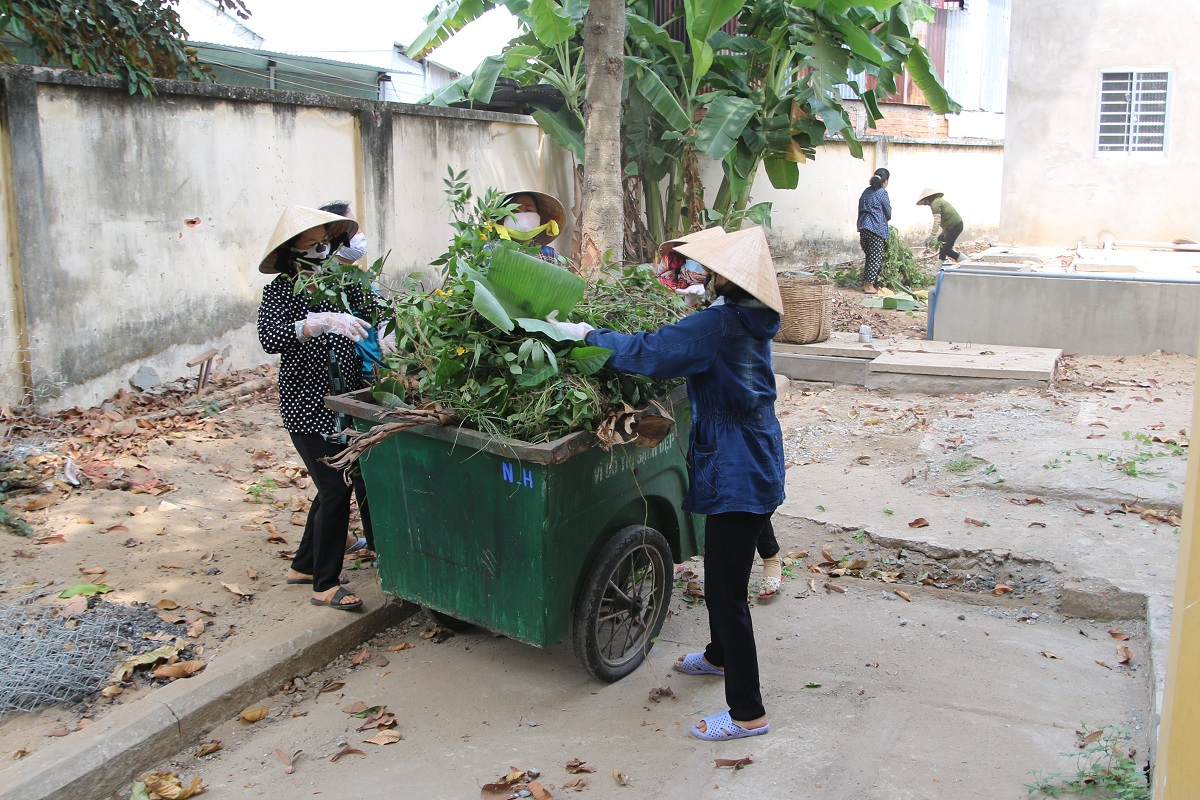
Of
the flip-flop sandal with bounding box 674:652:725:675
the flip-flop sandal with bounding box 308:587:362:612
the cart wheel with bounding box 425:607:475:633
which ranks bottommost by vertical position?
the flip-flop sandal with bounding box 674:652:725:675

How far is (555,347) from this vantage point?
378 centimetres

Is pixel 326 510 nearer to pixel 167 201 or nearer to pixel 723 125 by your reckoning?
pixel 167 201

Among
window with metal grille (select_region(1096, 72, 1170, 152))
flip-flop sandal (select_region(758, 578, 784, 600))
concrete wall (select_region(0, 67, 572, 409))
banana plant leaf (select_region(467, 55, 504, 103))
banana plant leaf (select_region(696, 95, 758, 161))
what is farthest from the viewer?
window with metal grille (select_region(1096, 72, 1170, 152))

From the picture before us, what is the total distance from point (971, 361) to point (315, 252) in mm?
6959

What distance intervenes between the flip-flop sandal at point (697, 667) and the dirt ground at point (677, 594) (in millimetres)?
90

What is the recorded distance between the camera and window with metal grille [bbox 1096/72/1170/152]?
52.5ft

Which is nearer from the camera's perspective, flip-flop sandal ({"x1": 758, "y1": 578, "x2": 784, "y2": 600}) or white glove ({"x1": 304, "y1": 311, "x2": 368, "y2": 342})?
white glove ({"x1": 304, "y1": 311, "x2": 368, "y2": 342})

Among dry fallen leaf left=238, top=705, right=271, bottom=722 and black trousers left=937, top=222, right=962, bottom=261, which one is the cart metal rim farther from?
black trousers left=937, top=222, right=962, bottom=261

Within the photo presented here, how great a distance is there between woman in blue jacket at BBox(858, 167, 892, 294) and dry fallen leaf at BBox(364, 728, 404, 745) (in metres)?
13.0

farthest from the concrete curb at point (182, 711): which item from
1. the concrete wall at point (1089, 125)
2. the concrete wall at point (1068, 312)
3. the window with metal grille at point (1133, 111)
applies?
the window with metal grille at point (1133, 111)

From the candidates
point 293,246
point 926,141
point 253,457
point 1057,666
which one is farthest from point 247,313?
point 926,141

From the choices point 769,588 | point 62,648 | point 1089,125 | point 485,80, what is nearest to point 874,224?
point 1089,125

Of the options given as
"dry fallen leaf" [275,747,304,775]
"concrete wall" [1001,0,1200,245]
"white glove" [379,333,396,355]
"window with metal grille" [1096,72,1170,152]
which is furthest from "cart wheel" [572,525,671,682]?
"window with metal grille" [1096,72,1170,152]

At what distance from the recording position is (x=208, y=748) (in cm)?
376
